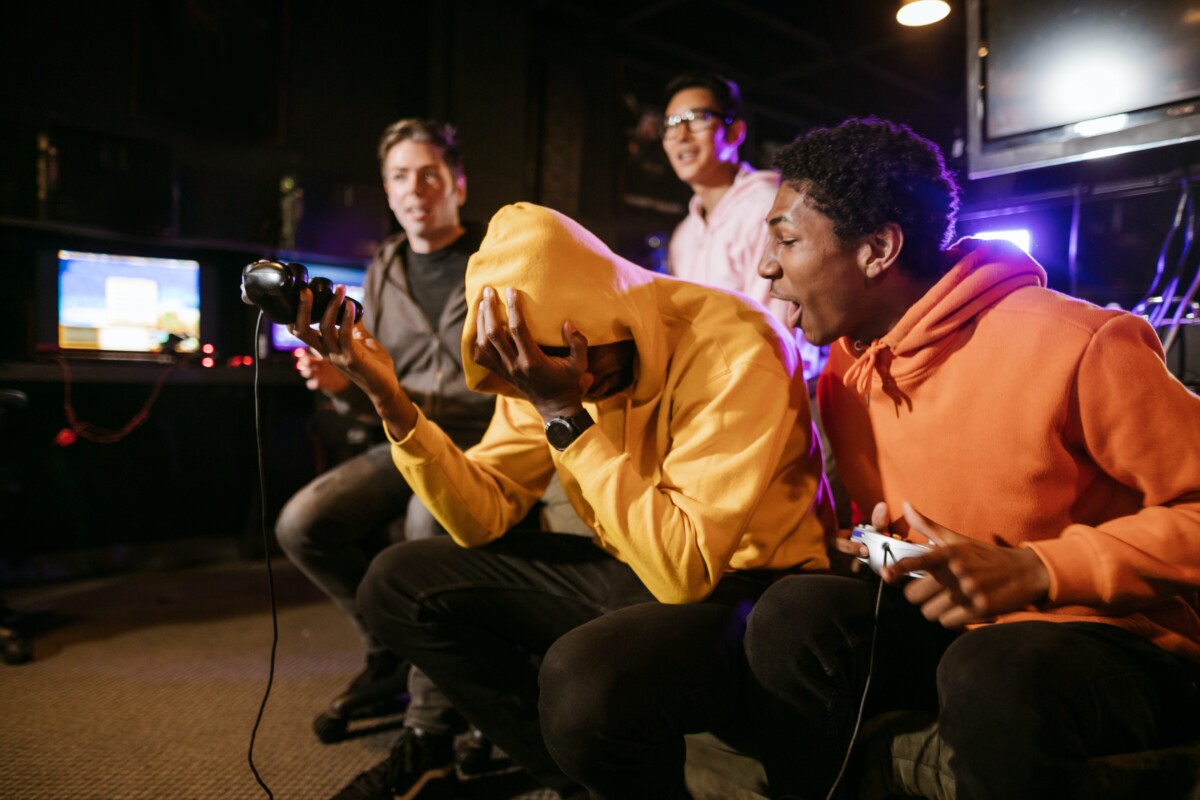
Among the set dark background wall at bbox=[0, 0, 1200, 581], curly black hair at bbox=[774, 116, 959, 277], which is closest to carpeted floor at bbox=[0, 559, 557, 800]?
dark background wall at bbox=[0, 0, 1200, 581]

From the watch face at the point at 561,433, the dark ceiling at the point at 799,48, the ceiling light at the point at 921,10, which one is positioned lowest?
the watch face at the point at 561,433

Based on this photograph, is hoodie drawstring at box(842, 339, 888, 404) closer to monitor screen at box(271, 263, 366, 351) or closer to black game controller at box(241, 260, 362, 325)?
black game controller at box(241, 260, 362, 325)

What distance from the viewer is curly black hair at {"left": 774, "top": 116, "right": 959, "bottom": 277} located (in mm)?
1130

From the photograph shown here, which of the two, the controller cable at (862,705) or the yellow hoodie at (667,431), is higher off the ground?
the yellow hoodie at (667,431)

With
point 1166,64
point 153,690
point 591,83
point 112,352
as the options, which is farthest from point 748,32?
point 153,690

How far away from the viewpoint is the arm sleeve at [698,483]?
41.0 inches

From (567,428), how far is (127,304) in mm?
2867

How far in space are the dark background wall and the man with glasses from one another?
65cm

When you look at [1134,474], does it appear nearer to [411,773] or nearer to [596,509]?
[596,509]

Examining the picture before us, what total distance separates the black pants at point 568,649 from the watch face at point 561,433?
26 centimetres

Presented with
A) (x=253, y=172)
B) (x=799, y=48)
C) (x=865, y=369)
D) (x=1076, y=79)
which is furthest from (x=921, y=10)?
(x=253, y=172)

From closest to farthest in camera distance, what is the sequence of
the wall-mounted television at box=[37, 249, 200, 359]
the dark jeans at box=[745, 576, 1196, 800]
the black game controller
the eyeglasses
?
the dark jeans at box=[745, 576, 1196, 800] < the black game controller < the eyeglasses < the wall-mounted television at box=[37, 249, 200, 359]

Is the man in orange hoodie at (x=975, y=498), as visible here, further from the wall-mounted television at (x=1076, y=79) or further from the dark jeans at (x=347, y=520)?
the wall-mounted television at (x=1076, y=79)

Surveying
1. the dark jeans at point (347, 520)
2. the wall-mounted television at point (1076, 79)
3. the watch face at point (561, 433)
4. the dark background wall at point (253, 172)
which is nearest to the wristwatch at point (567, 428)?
the watch face at point (561, 433)
